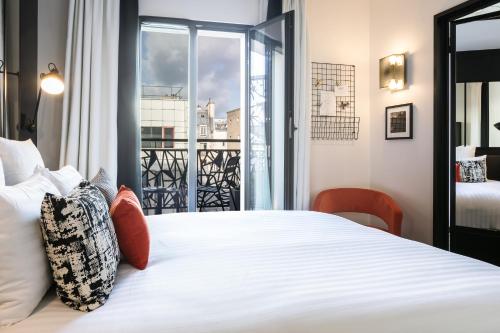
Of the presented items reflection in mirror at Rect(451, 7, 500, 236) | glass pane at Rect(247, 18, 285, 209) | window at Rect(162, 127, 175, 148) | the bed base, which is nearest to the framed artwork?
reflection in mirror at Rect(451, 7, 500, 236)

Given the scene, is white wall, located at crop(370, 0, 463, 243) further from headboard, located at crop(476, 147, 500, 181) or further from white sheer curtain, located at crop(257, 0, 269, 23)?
white sheer curtain, located at crop(257, 0, 269, 23)

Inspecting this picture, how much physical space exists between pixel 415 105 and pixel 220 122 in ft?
12.7

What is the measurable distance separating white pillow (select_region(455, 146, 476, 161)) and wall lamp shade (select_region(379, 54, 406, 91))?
2.69ft

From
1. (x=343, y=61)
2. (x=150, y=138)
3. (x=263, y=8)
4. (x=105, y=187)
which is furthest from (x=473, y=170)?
(x=150, y=138)

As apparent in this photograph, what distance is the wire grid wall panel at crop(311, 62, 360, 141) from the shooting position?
12.0 feet

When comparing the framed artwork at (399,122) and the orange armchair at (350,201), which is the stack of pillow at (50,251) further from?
the framed artwork at (399,122)

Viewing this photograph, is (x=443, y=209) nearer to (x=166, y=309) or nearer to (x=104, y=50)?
(x=166, y=309)

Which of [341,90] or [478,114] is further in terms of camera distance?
[341,90]

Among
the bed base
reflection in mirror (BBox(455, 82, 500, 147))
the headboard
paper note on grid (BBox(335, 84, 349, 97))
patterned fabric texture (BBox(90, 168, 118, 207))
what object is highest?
paper note on grid (BBox(335, 84, 349, 97))

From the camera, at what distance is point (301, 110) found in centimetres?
352

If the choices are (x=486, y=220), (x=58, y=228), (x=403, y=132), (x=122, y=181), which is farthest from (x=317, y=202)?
(x=58, y=228)

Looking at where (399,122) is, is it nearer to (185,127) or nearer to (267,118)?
(267,118)

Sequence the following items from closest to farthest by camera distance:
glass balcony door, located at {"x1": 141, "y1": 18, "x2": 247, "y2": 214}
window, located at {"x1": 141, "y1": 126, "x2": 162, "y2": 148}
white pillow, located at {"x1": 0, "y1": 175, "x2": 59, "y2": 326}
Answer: white pillow, located at {"x1": 0, "y1": 175, "x2": 59, "y2": 326}, glass balcony door, located at {"x1": 141, "y1": 18, "x2": 247, "y2": 214}, window, located at {"x1": 141, "y1": 126, "x2": 162, "y2": 148}

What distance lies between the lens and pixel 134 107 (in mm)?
3223
